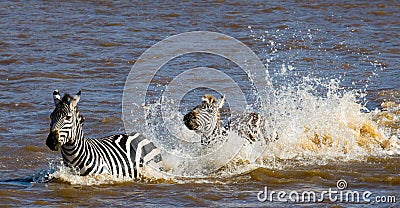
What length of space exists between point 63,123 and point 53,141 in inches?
9.0

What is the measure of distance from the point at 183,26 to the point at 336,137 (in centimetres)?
1016

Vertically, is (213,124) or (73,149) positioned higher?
(213,124)

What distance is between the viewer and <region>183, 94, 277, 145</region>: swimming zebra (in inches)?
394

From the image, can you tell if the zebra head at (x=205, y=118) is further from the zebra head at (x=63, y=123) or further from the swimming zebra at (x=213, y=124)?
the zebra head at (x=63, y=123)

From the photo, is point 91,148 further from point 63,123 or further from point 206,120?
point 206,120

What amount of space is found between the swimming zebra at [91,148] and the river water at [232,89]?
0.16m

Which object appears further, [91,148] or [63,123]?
[91,148]

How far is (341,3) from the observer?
24297mm

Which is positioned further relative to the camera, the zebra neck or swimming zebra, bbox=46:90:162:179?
the zebra neck

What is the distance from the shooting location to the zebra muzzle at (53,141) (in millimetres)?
8094

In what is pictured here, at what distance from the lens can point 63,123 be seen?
8227 millimetres

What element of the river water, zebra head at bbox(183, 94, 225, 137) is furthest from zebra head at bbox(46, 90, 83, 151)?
zebra head at bbox(183, 94, 225, 137)

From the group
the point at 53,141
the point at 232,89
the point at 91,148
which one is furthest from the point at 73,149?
the point at 232,89

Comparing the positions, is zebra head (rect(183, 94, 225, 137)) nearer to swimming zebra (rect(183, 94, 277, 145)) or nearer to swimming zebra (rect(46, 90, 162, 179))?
swimming zebra (rect(183, 94, 277, 145))
